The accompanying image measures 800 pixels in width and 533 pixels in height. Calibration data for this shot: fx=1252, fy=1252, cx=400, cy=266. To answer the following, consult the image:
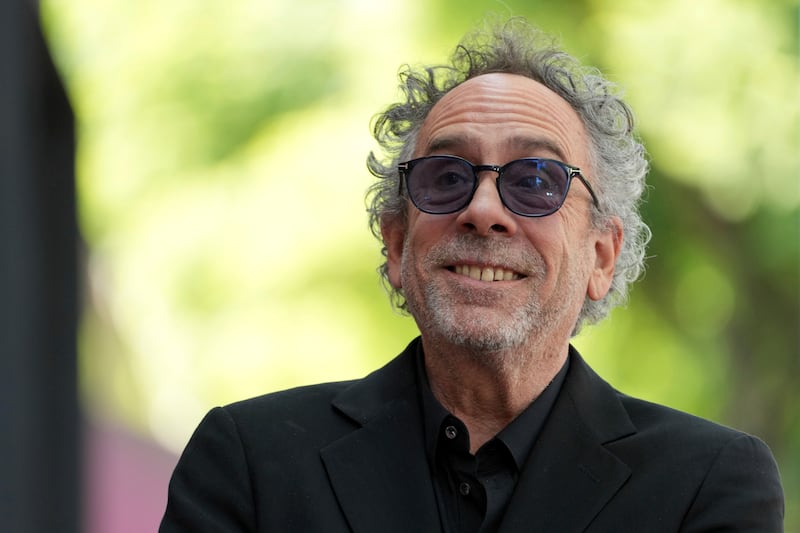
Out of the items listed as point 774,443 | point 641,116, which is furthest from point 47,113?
point 774,443

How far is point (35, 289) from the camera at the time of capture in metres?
5.43

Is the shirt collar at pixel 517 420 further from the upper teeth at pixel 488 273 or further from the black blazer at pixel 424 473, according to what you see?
the upper teeth at pixel 488 273

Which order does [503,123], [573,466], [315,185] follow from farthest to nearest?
[315,185] → [503,123] → [573,466]

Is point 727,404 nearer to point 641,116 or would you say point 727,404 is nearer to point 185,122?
point 641,116

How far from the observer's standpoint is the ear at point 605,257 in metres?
3.51

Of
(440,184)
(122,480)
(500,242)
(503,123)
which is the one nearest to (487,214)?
(500,242)

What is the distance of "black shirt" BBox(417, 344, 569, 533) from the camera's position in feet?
9.99

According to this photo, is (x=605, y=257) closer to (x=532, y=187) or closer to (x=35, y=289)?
(x=532, y=187)

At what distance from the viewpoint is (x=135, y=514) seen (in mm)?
8664

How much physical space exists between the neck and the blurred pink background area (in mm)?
4356

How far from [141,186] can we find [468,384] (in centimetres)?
632

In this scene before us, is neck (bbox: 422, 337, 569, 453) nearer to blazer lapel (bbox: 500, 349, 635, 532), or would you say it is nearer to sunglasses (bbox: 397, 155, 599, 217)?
blazer lapel (bbox: 500, 349, 635, 532)

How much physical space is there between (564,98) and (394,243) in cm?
64

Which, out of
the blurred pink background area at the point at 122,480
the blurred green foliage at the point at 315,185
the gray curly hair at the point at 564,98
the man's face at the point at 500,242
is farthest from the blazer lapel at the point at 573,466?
the blurred green foliage at the point at 315,185
